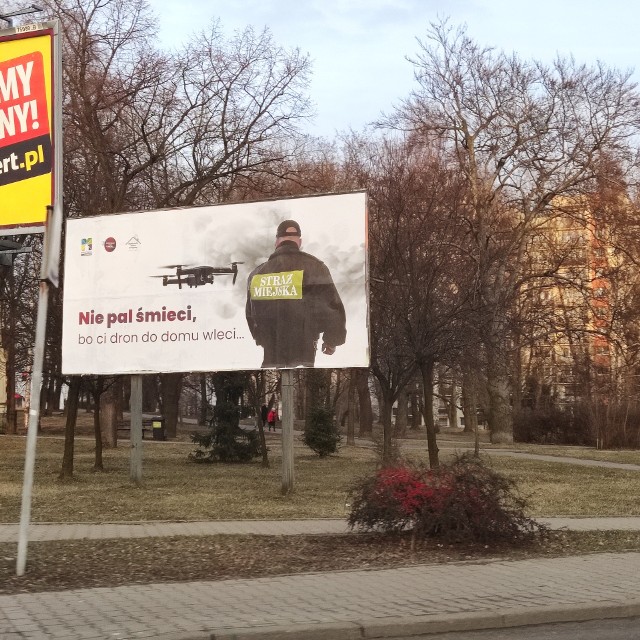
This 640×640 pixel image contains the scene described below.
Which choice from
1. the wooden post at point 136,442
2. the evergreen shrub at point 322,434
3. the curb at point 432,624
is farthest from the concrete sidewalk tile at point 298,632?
the evergreen shrub at point 322,434

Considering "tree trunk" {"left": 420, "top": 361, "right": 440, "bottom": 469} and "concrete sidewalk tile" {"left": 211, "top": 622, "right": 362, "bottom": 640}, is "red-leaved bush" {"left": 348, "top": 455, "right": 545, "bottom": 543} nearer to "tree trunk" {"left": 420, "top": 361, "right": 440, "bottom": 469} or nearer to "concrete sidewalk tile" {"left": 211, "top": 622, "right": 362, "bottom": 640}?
"concrete sidewalk tile" {"left": 211, "top": 622, "right": 362, "bottom": 640}

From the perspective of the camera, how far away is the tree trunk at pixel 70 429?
19734 millimetres

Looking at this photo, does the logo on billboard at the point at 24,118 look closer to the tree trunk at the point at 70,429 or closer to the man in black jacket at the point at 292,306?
the man in black jacket at the point at 292,306

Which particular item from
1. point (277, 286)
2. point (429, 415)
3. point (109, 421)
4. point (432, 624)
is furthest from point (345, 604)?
point (109, 421)

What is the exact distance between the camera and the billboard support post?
1711 cm

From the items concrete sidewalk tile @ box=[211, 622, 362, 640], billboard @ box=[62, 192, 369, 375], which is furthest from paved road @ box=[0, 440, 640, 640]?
billboard @ box=[62, 192, 369, 375]

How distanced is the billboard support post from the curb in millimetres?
10089

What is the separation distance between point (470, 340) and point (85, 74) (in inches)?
526

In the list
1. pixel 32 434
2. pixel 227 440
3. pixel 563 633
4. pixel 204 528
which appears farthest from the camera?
pixel 227 440

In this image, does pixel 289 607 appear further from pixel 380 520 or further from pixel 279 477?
pixel 279 477

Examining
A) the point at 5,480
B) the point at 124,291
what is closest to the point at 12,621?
the point at 124,291

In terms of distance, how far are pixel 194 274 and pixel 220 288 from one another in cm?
65

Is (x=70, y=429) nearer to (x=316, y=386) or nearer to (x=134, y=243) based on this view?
(x=134, y=243)

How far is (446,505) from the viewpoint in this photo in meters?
9.85
